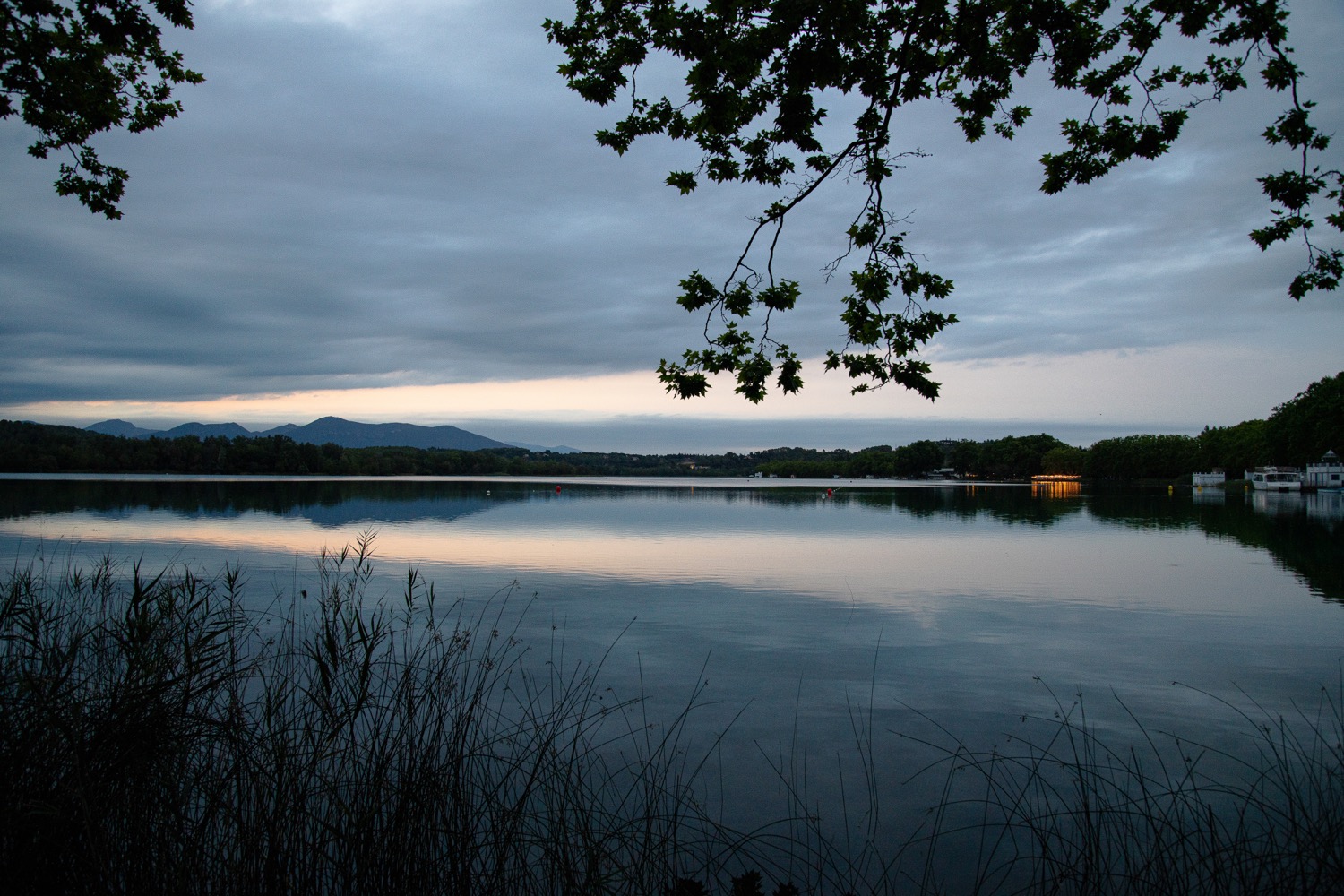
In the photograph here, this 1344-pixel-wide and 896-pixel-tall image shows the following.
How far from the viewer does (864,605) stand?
14.9 meters

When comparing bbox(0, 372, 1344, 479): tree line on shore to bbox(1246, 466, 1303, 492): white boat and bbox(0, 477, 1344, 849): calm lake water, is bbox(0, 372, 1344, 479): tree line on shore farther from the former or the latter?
bbox(0, 477, 1344, 849): calm lake water

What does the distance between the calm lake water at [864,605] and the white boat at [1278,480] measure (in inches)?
2273

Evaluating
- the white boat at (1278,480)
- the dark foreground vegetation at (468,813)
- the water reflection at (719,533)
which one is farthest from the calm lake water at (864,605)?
the white boat at (1278,480)

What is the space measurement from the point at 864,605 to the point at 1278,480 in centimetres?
9448

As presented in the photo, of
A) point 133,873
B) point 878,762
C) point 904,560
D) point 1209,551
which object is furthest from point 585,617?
point 1209,551

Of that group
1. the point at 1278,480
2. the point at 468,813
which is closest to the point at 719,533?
the point at 468,813

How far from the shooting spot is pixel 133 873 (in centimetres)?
378

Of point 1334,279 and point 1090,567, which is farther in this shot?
point 1090,567

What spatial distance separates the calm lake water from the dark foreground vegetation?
0.81m

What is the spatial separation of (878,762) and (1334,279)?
608cm

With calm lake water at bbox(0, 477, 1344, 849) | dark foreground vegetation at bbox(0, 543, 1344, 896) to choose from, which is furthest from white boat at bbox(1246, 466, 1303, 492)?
dark foreground vegetation at bbox(0, 543, 1344, 896)

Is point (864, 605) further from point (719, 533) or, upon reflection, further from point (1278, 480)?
point (1278, 480)

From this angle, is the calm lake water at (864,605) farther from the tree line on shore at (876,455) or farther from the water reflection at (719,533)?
the tree line on shore at (876,455)

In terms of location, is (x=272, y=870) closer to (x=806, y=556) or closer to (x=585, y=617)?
(x=585, y=617)
